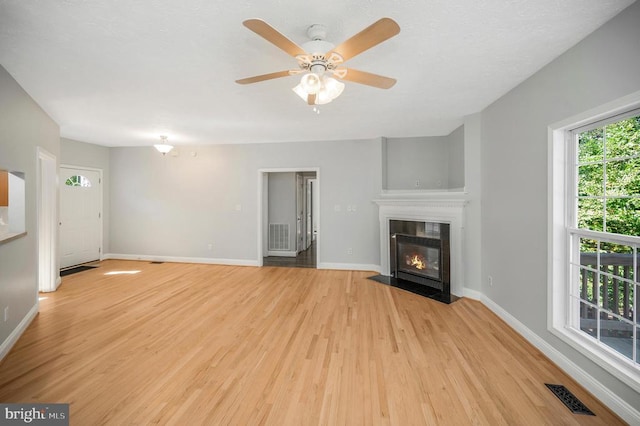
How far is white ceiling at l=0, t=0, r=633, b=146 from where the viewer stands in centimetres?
174

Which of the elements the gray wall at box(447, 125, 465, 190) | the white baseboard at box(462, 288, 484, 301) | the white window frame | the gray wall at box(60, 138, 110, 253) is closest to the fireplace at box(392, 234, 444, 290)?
the white baseboard at box(462, 288, 484, 301)

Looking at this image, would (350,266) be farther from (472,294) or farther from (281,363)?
(281,363)

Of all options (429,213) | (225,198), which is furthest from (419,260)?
(225,198)

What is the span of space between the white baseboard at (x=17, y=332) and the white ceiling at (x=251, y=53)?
249cm

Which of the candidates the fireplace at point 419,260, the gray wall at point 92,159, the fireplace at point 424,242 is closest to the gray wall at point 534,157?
the fireplace at point 424,242

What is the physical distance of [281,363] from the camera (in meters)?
2.32

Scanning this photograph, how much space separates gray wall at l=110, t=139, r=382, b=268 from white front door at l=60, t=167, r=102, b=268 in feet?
1.04

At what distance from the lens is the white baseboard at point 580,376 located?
1714mm

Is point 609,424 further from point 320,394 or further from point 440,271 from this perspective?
point 440,271

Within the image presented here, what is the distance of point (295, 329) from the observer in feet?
9.68

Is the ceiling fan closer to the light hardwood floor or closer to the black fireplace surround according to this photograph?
the light hardwood floor

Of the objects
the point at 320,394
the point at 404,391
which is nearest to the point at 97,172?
the point at 320,394

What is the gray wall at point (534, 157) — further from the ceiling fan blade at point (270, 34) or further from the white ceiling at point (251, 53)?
the ceiling fan blade at point (270, 34)

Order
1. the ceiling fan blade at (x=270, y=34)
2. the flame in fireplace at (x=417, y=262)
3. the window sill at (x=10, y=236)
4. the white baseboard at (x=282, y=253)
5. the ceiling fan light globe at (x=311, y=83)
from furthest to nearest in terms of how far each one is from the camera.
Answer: the white baseboard at (x=282, y=253) → the flame in fireplace at (x=417, y=262) → the window sill at (x=10, y=236) → the ceiling fan light globe at (x=311, y=83) → the ceiling fan blade at (x=270, y=34)
